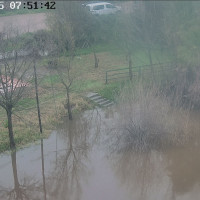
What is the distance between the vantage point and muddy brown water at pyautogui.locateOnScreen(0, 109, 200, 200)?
1131 cm

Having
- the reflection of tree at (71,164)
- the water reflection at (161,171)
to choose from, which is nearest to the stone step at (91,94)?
the reflection of tree at (71,164)

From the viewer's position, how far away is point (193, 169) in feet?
41.1

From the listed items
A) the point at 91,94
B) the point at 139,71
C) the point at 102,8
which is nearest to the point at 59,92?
the point at 91,94

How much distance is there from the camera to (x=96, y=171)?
12.4 meters

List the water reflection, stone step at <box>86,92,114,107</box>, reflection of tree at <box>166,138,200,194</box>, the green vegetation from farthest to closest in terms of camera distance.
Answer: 1. stone step at <box>86,92,114,107</box>
2. the green vegetation
3. reflection of tree at <box>166,138,200,194</box>
4. the water reflection

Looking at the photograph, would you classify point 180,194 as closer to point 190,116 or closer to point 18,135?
point 190,116

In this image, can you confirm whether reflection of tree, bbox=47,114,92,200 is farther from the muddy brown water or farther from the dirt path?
the dirt path

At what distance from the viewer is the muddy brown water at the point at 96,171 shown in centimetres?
1131

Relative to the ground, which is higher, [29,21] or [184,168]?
[29,21]

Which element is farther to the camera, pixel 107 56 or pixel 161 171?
pixel 107 56

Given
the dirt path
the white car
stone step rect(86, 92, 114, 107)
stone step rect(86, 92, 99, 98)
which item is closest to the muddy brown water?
stone step rect(86, 92, 114, 107)

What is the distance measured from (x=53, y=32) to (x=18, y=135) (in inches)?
375

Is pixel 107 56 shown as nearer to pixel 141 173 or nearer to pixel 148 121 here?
pixel 148 121

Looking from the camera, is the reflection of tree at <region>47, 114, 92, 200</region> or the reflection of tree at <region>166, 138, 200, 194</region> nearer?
the reflection of tree at <region>47, 114, 92, 200</region>
